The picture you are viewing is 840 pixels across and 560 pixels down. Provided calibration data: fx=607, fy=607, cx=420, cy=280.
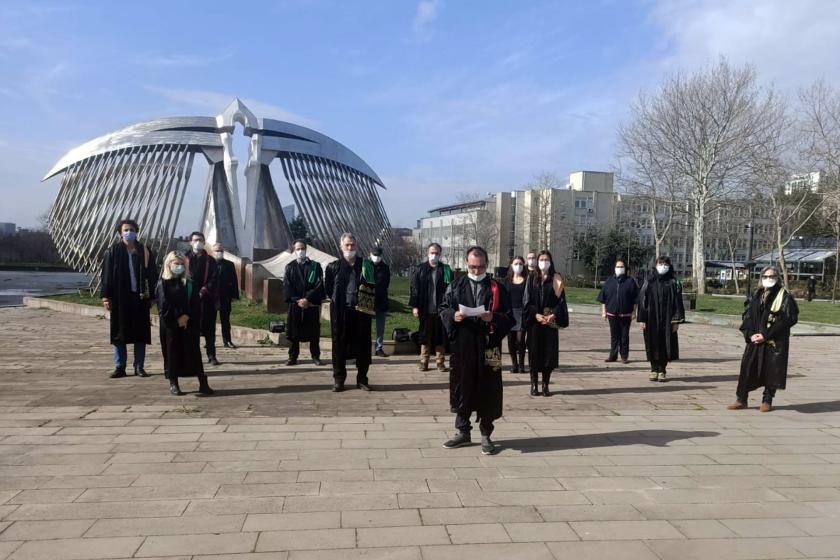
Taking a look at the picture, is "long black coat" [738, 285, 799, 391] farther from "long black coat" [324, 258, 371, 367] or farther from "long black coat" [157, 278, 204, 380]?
"long black coat" [157, 278, 204, 380]

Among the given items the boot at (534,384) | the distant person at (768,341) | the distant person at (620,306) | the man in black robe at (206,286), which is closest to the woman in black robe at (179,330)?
the man in black robe at (206,286)

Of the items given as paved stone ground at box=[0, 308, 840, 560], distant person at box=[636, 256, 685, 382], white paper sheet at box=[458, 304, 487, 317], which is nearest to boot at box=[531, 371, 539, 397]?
paved stone ground at box=[0, 308, 840, 560]

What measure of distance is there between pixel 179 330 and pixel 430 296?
126 inches

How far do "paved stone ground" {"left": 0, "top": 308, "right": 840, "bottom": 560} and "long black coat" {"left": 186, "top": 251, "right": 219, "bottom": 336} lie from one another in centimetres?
117

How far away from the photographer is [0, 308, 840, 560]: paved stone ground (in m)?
3.16

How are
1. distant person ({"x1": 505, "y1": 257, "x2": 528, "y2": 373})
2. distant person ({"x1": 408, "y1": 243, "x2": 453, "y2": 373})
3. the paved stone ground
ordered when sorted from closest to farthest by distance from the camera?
the paved stone ground → distant person ({"x1": 408, "y1": 243, "x2": 453, "y2": 373}) → distant person ({"x1": 505, "y1": 257, "x2": 528, "y2": 373})

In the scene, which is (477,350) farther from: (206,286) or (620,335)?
(620,335)

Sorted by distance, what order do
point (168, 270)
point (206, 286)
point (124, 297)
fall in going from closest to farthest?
point (168, 270)
point (124, 297)
point (206, 286)

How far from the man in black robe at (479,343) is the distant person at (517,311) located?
3.65m

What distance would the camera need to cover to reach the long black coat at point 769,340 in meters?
6.33

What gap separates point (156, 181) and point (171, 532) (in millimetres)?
23947

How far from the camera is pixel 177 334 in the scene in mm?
6461

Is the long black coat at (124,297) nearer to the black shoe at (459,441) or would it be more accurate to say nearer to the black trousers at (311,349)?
the black trousers at (311,349)

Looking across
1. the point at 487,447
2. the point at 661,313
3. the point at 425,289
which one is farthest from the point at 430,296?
the point at 487,447
